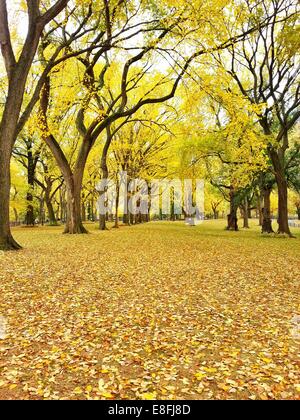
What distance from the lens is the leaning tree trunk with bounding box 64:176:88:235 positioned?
68.9 feet

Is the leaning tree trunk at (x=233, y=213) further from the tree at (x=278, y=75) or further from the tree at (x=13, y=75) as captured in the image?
the tree at (x=13, y=75)

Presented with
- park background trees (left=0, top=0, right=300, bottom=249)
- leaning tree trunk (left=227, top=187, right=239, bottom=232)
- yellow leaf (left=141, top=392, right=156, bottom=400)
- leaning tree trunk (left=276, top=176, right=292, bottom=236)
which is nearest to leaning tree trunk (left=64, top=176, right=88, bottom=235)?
park background trees (left=0, top=0, right=300, bottom=249)

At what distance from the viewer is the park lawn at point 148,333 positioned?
11.5 feet

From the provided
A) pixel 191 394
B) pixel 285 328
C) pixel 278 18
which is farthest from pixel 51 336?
pixel 278 18

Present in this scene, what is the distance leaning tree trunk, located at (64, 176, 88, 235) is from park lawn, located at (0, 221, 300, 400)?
11393 mm

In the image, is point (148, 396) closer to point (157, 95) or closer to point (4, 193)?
point (4, 193)

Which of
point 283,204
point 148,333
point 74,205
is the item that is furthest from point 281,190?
point 148,333

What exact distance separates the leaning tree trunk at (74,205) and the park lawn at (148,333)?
1139cm

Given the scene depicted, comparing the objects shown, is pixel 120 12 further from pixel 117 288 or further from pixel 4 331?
pixel 4 331

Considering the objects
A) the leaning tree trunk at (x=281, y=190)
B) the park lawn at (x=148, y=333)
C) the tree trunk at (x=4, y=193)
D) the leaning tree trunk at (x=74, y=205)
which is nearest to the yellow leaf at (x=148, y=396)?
the park lawn at (x=148, y=333)

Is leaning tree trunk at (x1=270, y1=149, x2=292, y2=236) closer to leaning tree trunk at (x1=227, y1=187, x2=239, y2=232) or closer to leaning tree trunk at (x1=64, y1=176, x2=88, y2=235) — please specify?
leaning tree trunk at (x1=227, y1=187, x2=239, y2=232)

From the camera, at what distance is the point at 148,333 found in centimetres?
493

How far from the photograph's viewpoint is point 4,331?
4.97m

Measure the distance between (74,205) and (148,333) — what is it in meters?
16.8
